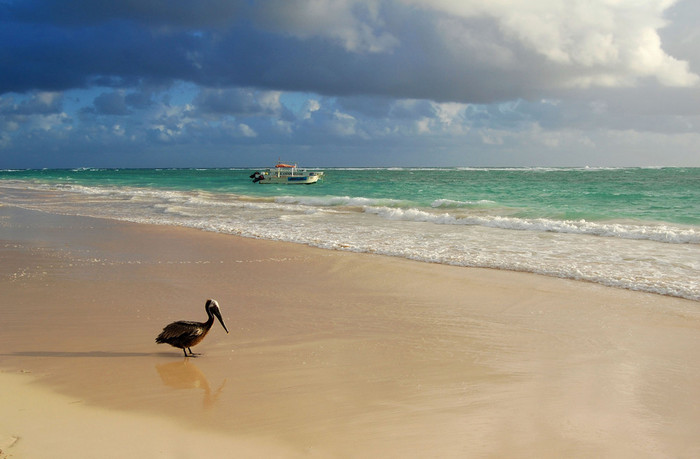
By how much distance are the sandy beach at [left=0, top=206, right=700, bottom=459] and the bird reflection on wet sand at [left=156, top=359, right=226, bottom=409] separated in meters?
0.02

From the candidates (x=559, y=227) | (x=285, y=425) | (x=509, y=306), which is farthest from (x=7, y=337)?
(x=559, y=227)

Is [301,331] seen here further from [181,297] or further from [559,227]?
[559,227]

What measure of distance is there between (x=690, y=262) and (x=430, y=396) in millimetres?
9241

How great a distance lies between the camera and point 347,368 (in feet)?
16.3

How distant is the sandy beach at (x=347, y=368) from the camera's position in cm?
363

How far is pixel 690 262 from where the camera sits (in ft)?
35.7

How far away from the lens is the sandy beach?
11.9 feet

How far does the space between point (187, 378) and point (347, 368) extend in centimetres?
149

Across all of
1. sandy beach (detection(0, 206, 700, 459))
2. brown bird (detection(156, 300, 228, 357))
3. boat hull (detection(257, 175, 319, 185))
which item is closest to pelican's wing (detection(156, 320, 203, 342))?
brown bird (detection(156, 300, 228, 357))

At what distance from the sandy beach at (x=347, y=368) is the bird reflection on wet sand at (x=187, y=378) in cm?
2

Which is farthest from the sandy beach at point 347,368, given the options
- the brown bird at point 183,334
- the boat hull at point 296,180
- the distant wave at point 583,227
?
the boat hull at point 296,180

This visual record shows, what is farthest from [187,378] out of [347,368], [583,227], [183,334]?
[583,227]

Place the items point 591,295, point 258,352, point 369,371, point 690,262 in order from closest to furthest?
1. point 369,371
2. point 258,352
3. point 591,295
4. point 690,262

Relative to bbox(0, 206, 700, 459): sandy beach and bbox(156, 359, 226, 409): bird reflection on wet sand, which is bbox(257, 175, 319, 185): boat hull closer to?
bbox(0, 206, 700, 459): sandy beach
